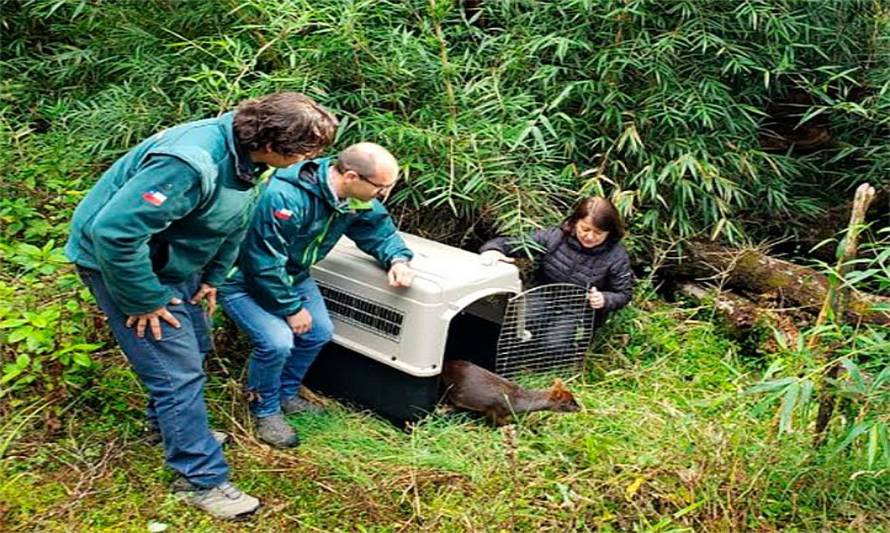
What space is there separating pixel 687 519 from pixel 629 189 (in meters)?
2.15

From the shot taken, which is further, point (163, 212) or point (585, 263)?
point (585, 263)

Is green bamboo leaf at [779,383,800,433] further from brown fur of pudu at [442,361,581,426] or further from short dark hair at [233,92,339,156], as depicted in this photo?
short dark hair at [233,92,339,156]

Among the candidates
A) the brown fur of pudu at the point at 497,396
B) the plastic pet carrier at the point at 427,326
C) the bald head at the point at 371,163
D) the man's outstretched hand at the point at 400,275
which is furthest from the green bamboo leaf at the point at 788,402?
the bald head at the point at 371,163

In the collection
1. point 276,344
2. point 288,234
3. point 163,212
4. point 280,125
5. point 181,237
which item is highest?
point 280,125

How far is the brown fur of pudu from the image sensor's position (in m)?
3.17

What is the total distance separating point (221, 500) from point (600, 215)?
191cm

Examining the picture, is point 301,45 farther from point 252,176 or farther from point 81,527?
point 81,527

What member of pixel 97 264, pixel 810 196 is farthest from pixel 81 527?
pixel 810 196

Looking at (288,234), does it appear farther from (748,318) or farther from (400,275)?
(748,318)

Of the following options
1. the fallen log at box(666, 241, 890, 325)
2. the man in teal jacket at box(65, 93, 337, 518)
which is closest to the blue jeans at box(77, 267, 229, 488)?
the man in teal jacket at box(65, 93, 337, 518)

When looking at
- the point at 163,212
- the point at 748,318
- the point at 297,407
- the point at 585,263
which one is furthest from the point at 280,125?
the point at 748,318

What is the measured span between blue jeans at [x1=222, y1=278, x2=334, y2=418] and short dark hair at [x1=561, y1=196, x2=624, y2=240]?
3.92 feet

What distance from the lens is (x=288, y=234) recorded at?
2.86m

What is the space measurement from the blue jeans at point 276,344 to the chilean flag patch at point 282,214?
318mm
